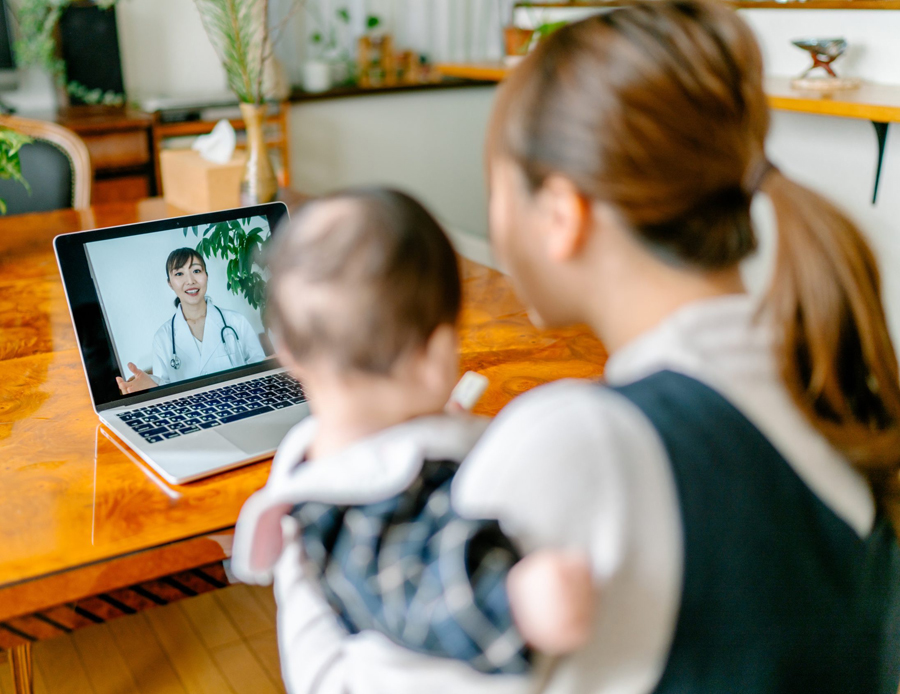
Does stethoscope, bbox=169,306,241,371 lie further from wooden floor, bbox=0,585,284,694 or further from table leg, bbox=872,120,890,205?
table leg, bbox=872,120,890,205

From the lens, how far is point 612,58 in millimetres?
593

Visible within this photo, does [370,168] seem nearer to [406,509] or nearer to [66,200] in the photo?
[66,200]

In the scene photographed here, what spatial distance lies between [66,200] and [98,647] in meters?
1.23

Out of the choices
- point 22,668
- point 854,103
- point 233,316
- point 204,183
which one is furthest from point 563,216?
point 854,103

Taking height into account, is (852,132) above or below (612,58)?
below

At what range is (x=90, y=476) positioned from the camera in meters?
0.96

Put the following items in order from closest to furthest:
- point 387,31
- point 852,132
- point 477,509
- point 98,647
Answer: point 477,509, point 98,647, point 852,132, point 387,31

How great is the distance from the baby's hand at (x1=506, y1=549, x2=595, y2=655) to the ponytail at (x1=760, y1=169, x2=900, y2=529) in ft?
0.70

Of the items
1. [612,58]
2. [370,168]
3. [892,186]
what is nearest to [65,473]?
[612,58]

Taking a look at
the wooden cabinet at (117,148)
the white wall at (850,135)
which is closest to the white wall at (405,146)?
the wooden cabinet at (117,148)

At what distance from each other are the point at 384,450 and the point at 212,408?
491mm

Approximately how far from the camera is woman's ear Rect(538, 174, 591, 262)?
0.61m

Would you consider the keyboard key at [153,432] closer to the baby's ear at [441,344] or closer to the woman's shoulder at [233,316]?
the woman's shoulder at [233,316]

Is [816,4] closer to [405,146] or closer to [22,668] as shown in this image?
[405,146]
